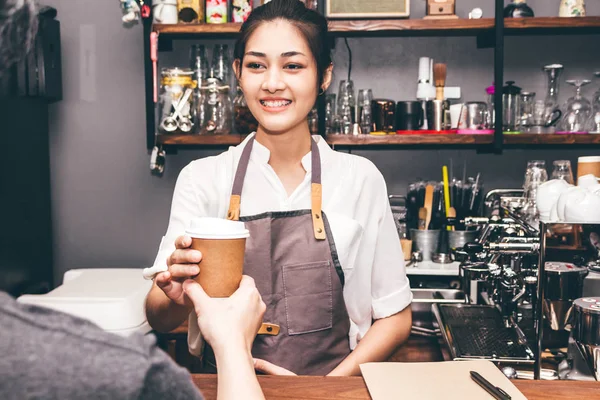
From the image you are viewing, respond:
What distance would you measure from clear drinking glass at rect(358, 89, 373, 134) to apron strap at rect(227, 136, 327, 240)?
1023mm

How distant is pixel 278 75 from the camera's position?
146 centimetres

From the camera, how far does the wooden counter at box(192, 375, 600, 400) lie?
3.10 ft

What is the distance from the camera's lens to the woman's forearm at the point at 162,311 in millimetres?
1279

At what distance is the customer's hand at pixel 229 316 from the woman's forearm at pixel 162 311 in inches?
16.5

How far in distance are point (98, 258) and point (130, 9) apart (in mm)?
1234

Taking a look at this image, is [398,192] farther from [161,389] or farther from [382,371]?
[161,389]

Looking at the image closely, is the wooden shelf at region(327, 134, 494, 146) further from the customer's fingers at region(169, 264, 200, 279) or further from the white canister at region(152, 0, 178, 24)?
the customer's fingers at region(169, 264, 200, 279)

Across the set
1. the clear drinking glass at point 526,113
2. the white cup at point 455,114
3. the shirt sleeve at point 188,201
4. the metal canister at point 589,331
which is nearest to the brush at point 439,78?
the white cup at point 455,114

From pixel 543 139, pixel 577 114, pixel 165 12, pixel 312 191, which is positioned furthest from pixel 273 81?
pixel 577 114

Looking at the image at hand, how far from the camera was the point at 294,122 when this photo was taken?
4.84 feet

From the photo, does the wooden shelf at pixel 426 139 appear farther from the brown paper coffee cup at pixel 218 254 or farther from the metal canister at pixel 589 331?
the brown paper coffee cup at pixel 218 254

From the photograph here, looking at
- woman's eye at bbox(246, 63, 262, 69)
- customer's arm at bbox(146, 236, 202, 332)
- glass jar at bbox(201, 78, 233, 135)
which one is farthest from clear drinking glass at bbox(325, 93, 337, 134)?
customer's arm at bbox(146, 236, 202, 332)

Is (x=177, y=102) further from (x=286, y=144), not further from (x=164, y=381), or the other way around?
(x=164, y=381)

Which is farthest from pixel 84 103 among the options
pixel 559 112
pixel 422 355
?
pixel 559 112
